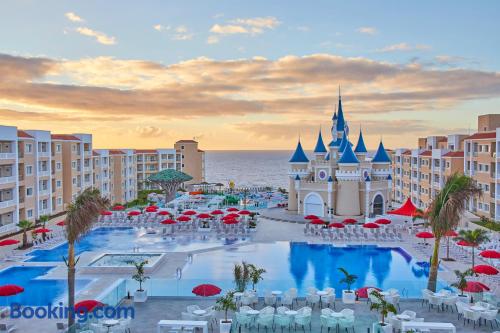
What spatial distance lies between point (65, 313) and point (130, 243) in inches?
653

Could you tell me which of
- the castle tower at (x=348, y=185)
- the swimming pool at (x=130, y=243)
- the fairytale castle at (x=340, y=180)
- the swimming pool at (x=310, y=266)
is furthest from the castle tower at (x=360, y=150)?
the swimming pool at (x=130, y=243)

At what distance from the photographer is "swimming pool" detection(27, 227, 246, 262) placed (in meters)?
31.3

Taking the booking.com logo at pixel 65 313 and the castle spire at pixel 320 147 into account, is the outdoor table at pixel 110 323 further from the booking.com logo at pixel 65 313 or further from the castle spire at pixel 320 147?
the castle spire at pixel 320 147

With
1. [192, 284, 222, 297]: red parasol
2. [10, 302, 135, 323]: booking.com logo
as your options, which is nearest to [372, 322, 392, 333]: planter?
[192, 284, 222, 297]: red parasol

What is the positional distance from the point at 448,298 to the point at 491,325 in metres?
1.94

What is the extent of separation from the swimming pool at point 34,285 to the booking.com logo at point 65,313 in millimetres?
2814

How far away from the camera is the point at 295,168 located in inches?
1921

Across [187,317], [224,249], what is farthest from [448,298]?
[224,249]

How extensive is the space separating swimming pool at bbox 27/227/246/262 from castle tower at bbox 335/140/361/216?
13.0 m

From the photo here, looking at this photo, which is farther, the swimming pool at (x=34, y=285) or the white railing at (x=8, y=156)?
the white railing at (x=8, y=156)

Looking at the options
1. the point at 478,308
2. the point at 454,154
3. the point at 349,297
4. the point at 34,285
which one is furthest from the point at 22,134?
the point at 454,154

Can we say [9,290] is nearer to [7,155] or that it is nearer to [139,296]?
[139,296]

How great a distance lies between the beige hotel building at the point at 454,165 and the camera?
43.6 metres

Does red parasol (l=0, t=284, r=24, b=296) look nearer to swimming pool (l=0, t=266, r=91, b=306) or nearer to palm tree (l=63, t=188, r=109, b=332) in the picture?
palm tree (l=63, t=188, r=109, b=332)
